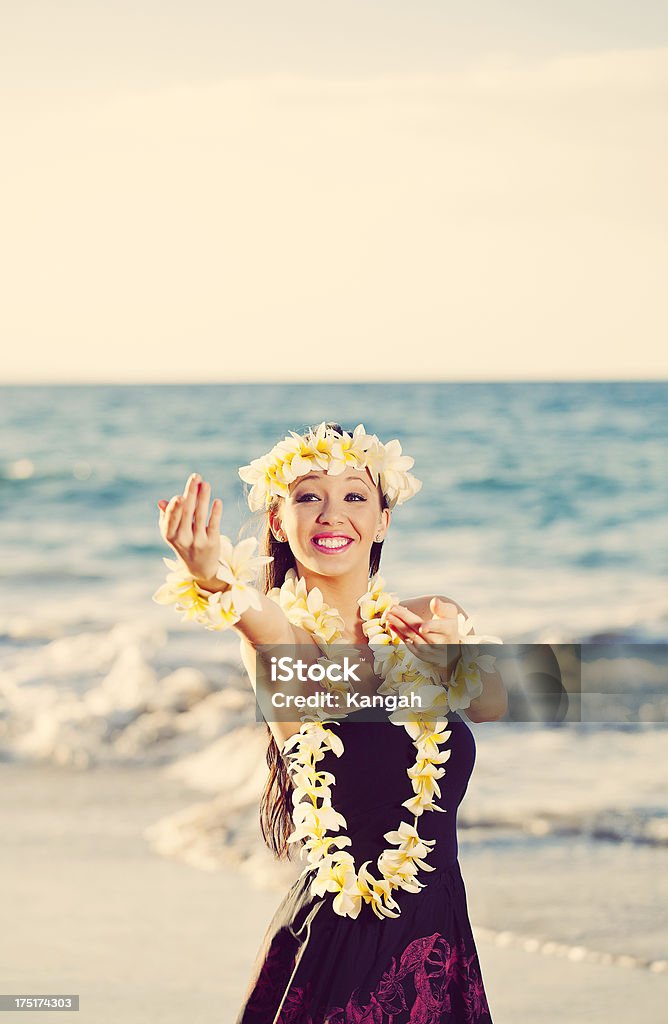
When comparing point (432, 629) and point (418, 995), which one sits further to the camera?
point (418, 995)

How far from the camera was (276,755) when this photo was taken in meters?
2.49

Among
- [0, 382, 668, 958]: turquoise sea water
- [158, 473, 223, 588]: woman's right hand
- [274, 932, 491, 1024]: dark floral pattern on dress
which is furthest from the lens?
[0, 382, 668, 958]: turquoise sea water

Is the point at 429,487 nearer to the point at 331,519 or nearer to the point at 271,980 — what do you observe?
the point at 331,519

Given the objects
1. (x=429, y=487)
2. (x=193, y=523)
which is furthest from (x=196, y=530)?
(x=429, y=487)

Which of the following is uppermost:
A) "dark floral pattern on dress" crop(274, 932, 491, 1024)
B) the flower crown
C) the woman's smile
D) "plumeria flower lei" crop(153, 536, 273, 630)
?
Answer: the flower crown

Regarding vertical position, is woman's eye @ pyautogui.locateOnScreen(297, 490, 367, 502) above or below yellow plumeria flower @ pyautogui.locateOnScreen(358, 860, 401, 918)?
above

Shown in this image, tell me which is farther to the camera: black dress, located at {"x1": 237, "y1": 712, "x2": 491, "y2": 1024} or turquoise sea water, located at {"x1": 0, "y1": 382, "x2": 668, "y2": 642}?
turquoise sea water, located at {"x1": 0, "y1": 382, "x2": 668, "y2": 642}

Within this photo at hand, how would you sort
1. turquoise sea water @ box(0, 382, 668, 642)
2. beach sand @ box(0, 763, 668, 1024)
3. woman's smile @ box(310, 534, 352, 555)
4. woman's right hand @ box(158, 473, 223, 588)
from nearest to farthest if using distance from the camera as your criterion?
woman's right hand @ box(158, 473, 223, 588)
woman's smile @ box(310, 534, 352, 555)
beach sand @ box(0, 763, 668, 1024)
turquoise sea water @ box(0, 382, 668, 642)

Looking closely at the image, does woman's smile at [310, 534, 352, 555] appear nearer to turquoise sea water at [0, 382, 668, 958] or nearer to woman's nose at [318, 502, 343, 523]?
woman's nose at [318, 502, 343, 523]

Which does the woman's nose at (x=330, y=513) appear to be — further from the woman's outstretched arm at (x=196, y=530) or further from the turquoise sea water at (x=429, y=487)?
the turquoise sea water at (x=429, y=487)

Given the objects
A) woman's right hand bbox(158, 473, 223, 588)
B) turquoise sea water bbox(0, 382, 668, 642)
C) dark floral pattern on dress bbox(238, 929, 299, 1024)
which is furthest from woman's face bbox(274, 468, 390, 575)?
turquoise sea water bbox(0, 382, 668, 642)

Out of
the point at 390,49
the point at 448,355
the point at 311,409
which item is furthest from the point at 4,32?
the point at 311,409

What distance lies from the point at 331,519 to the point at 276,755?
510mm

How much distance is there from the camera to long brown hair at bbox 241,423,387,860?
2465 mm
